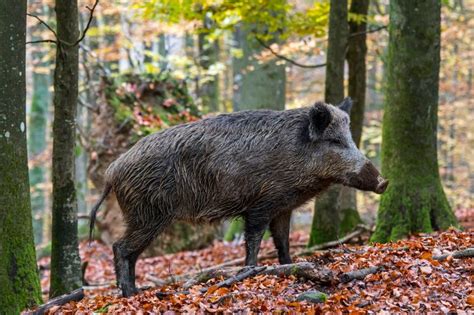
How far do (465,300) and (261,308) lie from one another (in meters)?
1.74

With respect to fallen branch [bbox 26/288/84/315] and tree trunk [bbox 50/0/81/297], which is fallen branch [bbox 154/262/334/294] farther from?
tree trunk [bbox 50/0/81/297]

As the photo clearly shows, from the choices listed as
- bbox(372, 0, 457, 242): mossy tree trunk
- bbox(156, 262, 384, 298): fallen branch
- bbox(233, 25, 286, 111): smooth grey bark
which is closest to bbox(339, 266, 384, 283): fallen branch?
bbox(156, 262, 384, 298): fallen branch

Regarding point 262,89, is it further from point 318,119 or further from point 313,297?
point 313,297

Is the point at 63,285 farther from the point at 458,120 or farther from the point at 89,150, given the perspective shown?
the point at 458,120

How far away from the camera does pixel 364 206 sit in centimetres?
2688

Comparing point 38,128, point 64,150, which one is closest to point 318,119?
point 64,150

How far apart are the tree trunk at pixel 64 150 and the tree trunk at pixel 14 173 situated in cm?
100

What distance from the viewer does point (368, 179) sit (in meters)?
7.45

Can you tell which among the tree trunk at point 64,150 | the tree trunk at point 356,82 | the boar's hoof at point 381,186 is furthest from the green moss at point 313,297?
the tree trunk at point 356,82

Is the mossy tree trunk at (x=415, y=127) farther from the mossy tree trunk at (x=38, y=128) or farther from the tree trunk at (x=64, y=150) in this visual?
the mossy tree trunk at (x=38, y=128)

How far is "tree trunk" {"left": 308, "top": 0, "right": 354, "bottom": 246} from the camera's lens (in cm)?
924

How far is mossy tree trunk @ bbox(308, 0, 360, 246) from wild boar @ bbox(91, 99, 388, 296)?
1.38 metres

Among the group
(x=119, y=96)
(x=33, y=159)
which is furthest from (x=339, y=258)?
(x=33, y=159)

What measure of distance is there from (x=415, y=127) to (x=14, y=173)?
17.8 ft
